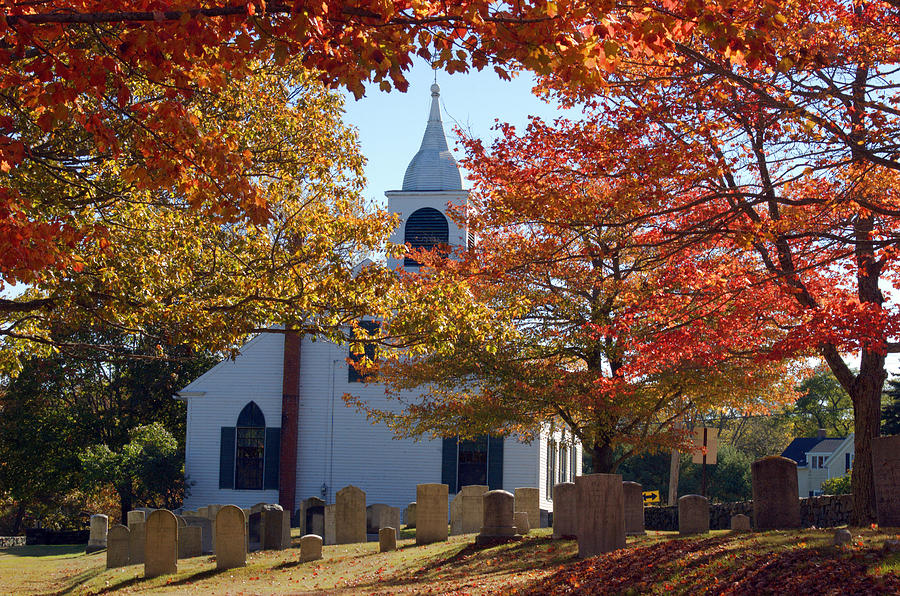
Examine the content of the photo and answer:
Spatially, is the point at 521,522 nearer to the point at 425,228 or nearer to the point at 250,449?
the point at 250,449

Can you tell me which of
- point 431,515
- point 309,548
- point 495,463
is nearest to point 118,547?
point 309,548

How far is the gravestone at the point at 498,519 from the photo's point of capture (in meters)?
18.3

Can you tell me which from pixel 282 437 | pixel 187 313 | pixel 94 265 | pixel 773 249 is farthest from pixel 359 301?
pixel 282 437

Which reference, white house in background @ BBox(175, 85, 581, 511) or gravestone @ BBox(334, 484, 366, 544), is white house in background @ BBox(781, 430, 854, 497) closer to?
white house in background @ BBox(175, 85, 581, 511)

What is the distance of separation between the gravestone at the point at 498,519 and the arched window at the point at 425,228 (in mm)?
15539

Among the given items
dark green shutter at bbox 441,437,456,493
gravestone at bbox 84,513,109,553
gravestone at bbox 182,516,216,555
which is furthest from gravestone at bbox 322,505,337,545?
dark green shutter at bbox 441,437,456,493

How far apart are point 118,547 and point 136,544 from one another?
0.37 meters

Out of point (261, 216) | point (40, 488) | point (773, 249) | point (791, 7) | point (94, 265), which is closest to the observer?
point (261, 216)

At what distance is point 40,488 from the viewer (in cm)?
3875

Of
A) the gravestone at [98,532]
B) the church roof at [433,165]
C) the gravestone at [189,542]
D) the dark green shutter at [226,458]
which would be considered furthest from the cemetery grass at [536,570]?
the church roof at [433,165]

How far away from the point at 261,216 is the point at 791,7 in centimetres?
623

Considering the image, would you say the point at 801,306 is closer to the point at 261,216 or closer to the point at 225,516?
the point at 261,216

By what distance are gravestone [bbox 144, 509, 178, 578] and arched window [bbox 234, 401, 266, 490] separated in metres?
13.9

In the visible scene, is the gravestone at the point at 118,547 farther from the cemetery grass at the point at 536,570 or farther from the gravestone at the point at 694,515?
the gravestone at the point at 694,515
